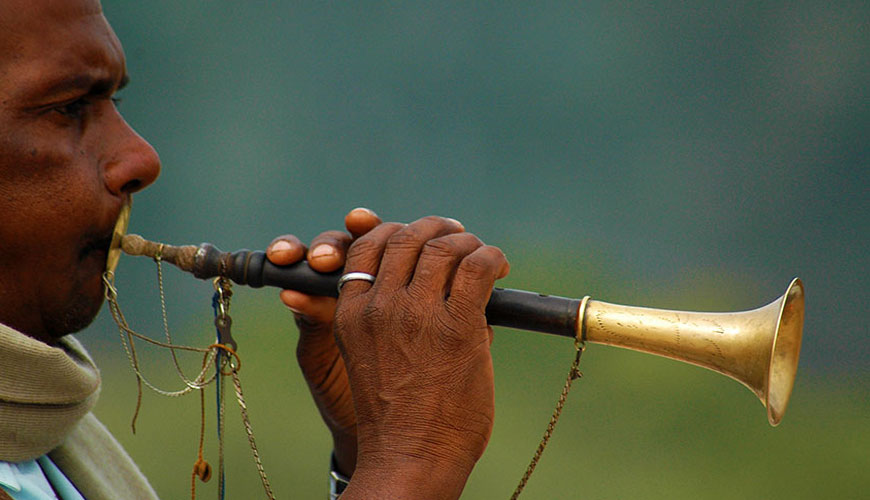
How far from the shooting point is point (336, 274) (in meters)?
1.30

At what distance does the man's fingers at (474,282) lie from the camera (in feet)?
3.68

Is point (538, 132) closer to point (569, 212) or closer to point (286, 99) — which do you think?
point (569, 212)

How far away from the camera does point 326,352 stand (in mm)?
1639

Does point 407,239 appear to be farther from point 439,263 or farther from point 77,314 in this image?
point 77,314

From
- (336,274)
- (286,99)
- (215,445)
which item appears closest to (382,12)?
(286,99)

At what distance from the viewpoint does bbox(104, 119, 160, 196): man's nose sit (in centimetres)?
125

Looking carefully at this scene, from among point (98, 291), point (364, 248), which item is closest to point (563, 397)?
point (364, 248)

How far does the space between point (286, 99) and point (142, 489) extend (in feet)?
6.40

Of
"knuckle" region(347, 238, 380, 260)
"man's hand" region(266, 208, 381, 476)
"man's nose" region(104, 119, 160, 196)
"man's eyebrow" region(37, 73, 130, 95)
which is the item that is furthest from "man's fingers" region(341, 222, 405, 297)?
"man's eyebrow" region(37, 73, 130, 95)

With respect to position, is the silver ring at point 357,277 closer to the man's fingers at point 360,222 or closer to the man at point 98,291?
the man at point 98,291

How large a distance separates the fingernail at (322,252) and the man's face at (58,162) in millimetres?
273

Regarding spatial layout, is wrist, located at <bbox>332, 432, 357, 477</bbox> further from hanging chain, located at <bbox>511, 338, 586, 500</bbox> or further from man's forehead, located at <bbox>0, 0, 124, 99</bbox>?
man's forehead, located at <bbox>0, 0, 124, 99</bbox>

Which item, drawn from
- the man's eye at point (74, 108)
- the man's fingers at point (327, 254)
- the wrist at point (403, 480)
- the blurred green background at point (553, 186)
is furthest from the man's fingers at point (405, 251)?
the blurred green background at point (553, 186)

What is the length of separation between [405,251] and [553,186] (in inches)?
78.8
